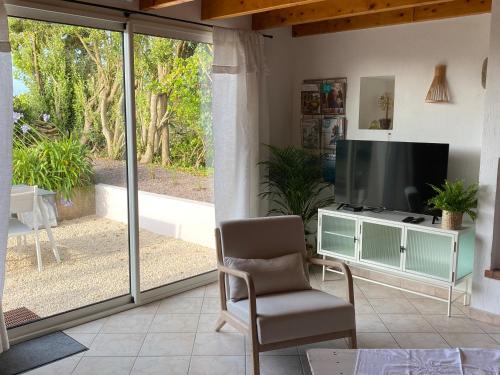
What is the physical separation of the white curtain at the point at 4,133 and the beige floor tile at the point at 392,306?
276 centimetres

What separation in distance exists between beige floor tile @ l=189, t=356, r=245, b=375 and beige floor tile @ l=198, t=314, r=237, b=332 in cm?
40

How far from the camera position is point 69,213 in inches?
140

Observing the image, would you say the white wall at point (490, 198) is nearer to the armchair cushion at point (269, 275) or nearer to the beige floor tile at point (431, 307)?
the beige floor tile at point (431, 307)

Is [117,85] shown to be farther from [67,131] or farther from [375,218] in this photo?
[375,218]

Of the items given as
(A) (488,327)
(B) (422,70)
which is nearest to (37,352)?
(A) (488,327)

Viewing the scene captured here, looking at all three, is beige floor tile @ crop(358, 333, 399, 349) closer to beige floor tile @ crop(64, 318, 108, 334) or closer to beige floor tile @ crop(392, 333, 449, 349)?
beige floor tile @ crop(392, 333, 449, 349)

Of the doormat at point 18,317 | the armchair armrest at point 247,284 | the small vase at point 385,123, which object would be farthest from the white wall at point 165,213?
the small vase at point 385,123

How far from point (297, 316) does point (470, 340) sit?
55.7 inches

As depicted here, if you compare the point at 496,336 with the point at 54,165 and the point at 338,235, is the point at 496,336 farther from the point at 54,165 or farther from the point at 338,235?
the point at 54,165

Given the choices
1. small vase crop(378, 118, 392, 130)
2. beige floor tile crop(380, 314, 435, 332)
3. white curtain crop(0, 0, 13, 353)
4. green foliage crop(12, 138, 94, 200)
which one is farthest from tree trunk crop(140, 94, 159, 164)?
beige floor tile crop(380, 314, 435, 332)

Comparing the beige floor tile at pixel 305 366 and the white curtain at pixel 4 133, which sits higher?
the white curtain at pixel 4 133

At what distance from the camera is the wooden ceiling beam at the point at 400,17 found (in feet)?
12.2

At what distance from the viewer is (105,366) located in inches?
116

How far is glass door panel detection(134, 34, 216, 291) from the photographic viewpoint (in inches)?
154
